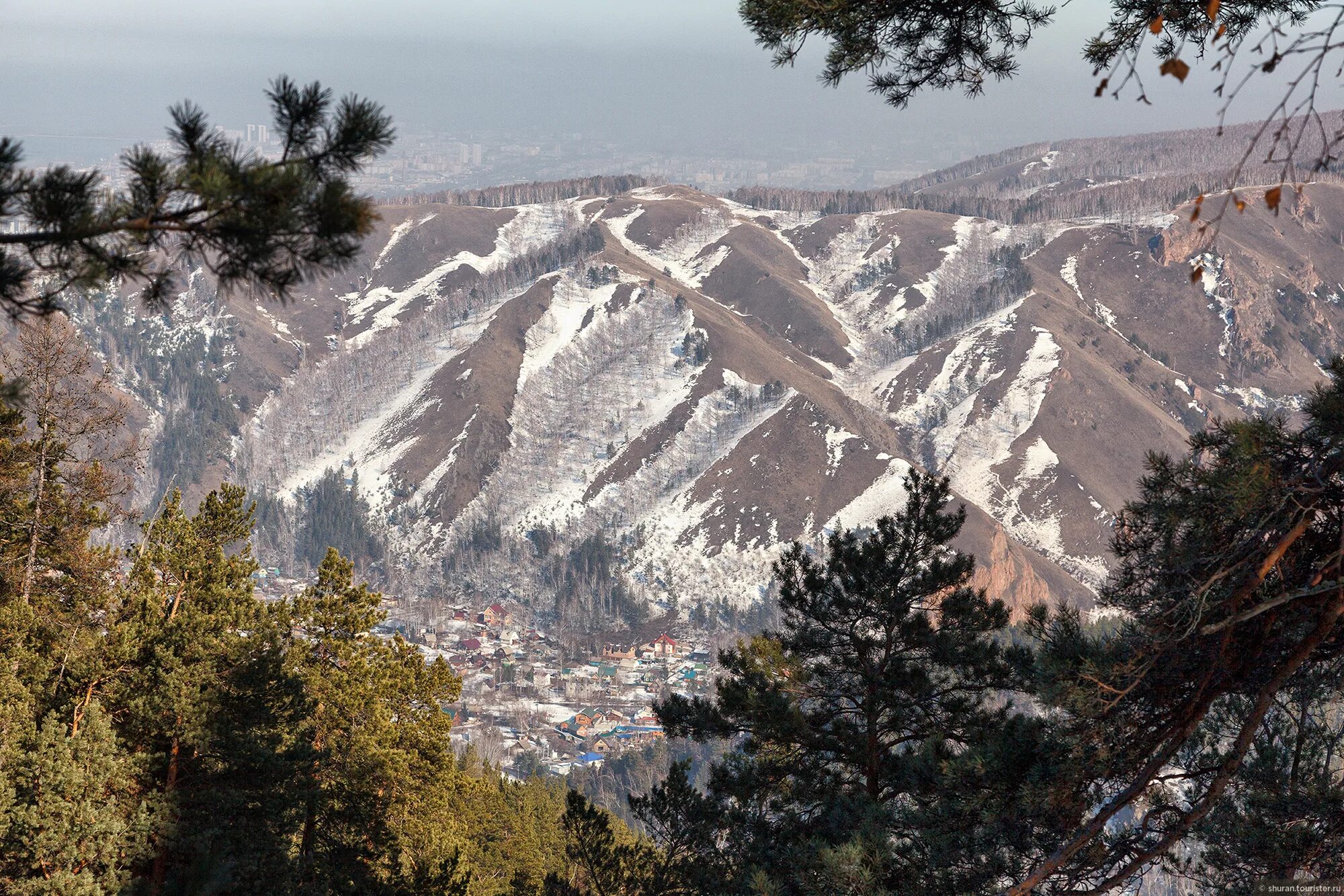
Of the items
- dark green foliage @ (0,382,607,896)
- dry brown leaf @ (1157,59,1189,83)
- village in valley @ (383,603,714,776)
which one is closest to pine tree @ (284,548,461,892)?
dark green foliage @ (0,382,607,896)

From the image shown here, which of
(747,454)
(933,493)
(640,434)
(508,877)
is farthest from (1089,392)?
(933,493)

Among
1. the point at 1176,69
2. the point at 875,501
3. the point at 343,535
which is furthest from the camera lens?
the point at 343,535

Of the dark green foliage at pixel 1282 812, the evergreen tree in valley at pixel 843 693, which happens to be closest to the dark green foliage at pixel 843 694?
the evergreen tree in valley at pixel 843 693

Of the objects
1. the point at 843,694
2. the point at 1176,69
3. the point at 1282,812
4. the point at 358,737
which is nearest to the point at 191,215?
the point at 1176,69

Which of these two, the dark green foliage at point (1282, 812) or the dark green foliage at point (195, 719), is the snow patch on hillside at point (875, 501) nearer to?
the dark green foliage at point (195, 719)

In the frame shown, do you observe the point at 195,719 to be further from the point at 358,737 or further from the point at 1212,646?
the point at 1212,646

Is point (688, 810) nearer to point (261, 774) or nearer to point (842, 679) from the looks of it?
point (842, 679)

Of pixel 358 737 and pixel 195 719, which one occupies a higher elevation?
pixel 195 719
